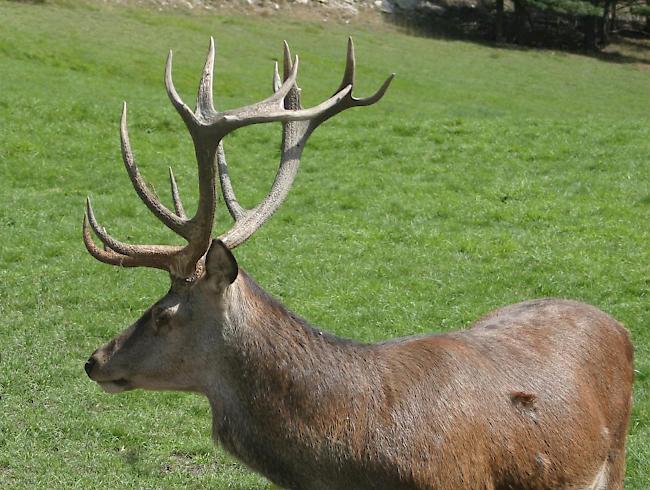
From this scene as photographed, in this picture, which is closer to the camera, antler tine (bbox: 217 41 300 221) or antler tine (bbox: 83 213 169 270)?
antler tine (bbox: 83 213 169 270)

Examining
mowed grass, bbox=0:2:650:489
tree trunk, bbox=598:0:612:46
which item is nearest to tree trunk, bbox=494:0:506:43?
tree trunk, bbox=598:0:612:46

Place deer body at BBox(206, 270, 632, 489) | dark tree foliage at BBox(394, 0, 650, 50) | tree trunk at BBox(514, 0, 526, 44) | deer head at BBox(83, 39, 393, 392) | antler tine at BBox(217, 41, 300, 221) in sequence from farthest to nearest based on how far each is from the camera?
tree trunk at BBox(514, 0, 526, 44), dark tree foliage at BBox(394, 0, 650, 50), antler tine at BBox(217, 41, 300, 221), deer head at BBox(83, 39, 393, 392), deer body at BBox(206, 270, 632, 489)

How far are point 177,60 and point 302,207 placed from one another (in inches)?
696

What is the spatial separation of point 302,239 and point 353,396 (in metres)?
7.82

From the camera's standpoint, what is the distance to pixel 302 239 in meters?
12.6

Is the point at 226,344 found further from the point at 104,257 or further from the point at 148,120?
the point at 148,120

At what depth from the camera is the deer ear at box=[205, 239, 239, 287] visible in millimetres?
4566

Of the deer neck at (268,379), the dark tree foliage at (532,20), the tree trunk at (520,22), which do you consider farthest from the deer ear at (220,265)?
the tree trunk at (520,22)

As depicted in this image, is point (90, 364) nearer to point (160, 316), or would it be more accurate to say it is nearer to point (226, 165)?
point (160, 316)

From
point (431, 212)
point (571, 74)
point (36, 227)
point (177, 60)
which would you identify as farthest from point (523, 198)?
point (571, 74)

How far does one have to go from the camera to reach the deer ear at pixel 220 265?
15.0ft

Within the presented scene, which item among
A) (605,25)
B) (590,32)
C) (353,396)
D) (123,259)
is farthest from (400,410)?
(605,25)

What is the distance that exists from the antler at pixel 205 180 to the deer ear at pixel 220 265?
0.18 meters

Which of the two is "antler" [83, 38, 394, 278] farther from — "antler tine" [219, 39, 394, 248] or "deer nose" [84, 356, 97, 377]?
"deer nose" [84, 356, 97, 377]
